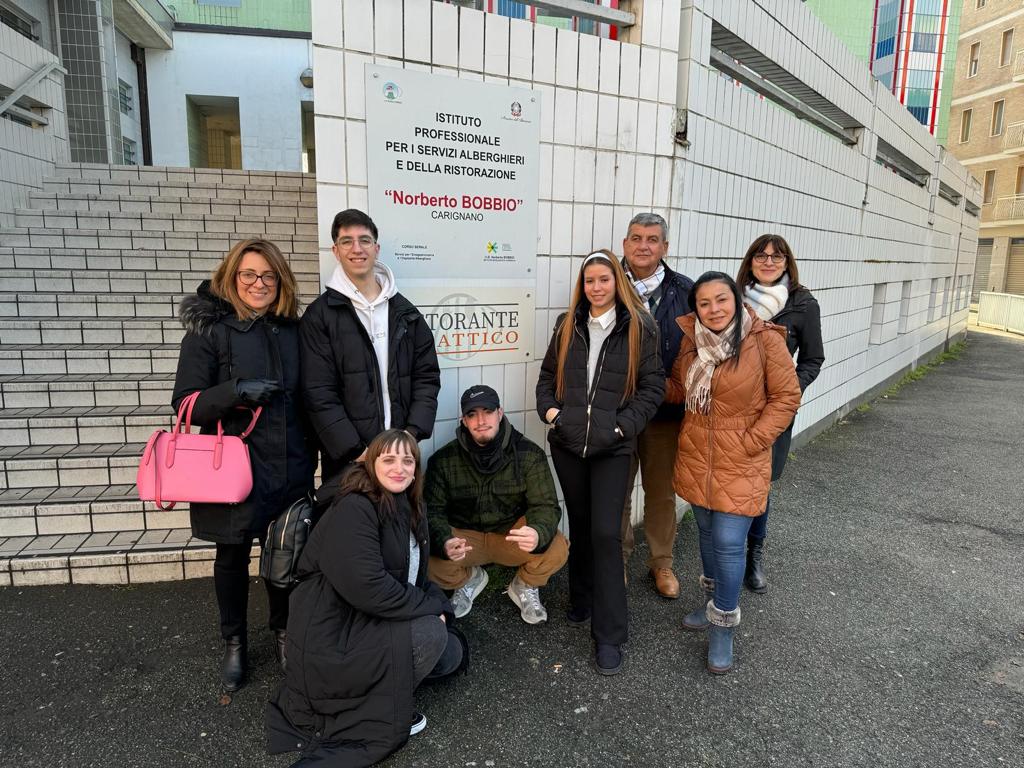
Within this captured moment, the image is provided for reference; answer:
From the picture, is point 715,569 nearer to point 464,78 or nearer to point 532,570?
point 532,570

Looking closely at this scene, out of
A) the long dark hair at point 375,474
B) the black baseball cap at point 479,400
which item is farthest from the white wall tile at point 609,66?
the long dark hair at point 375,474

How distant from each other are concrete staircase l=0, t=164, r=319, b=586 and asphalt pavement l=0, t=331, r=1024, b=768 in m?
0.29

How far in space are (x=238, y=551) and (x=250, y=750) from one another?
731mm

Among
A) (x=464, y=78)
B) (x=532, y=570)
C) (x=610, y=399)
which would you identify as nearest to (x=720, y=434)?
(x=610, y=399)

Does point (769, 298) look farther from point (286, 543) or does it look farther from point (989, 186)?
point (989, 186)

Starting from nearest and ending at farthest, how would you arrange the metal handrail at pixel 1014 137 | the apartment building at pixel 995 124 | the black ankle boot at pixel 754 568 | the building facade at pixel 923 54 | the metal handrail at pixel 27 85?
the black ankle boot at pixel 754 568, the metal handrail at pixel 27 85, the metal handrail at pixel 1014 137, the apartment building at pixel 995 124, the building facade at pixel 923 54

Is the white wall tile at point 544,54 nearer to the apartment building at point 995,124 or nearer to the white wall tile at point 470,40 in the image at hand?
the white wall tile at point 470,40

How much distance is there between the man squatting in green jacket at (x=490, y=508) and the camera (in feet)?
9.89

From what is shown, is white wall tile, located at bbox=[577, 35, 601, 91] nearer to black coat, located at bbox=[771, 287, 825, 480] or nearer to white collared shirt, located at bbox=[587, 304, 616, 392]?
white collared shirt, located at bbox=[587, 304, 616, 392]

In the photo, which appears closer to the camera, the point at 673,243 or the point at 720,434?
the point at 720,434

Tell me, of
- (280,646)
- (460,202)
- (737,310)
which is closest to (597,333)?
(737,310)

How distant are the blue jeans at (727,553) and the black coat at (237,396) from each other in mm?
1874

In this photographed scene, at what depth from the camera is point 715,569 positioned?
283cm

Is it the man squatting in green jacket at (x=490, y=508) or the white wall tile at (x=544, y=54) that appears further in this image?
the white wall tile at (x=544, y=54)
